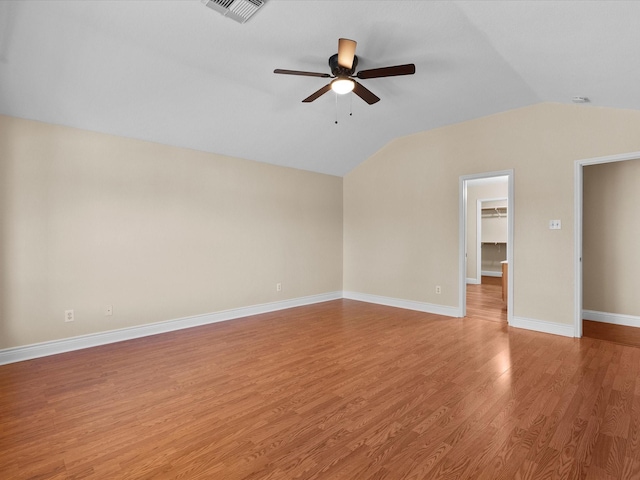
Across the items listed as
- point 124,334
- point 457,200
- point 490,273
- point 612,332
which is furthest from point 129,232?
point 490,273

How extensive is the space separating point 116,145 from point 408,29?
349cm

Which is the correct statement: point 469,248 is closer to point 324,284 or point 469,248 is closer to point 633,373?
point 324,284

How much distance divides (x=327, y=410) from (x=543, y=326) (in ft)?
11.4

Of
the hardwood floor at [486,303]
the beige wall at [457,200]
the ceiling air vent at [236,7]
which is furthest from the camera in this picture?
the hardwood floor at [486,303]

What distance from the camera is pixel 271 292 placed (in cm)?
572

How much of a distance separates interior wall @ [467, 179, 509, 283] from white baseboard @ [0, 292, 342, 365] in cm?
514

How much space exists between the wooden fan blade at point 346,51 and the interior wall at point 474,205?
6.67 meters

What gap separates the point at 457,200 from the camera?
523 cm

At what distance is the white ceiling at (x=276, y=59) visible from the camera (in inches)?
101

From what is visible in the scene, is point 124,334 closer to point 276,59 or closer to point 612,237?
point 276,59

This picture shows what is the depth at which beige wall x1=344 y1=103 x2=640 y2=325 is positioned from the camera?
418 cm

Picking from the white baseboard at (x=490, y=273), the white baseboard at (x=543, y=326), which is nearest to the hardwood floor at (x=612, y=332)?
the white baseboard at (x=543, y=326)

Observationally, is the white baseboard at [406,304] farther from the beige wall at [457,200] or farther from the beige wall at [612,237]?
the beige wall at [612,237]

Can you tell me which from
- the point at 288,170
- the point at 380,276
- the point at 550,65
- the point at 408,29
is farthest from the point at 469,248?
the point at 408,29
